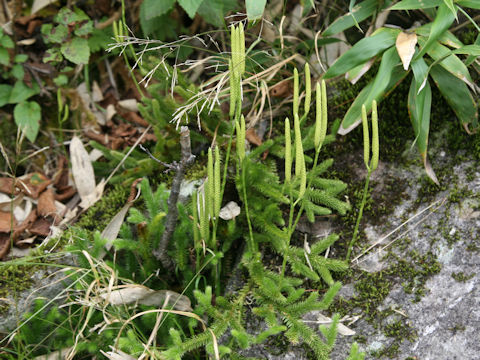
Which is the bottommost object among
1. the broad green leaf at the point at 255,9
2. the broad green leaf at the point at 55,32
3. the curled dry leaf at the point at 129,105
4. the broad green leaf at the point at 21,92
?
the curled dry leaf at the point at 129,105

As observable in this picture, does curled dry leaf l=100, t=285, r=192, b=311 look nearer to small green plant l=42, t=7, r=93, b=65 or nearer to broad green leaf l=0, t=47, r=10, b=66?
small green plant l=42, t=7, r=93, b=65

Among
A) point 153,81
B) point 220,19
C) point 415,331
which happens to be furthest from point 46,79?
point 415,331

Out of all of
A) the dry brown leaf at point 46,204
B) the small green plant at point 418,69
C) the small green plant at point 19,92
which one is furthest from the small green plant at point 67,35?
the small green plant at point 418,69

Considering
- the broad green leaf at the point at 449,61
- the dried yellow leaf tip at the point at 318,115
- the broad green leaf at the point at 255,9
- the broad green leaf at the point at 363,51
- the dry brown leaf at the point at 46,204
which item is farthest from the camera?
the dry brown leaf at the point at 46,204

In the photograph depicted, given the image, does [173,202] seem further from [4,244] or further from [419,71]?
[419,71]

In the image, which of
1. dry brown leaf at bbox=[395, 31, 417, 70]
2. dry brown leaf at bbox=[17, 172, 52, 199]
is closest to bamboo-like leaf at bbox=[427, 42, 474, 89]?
dry brown leaf at bbox=[395, 31, 417, 70]

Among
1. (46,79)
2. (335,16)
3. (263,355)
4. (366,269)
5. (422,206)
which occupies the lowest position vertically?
(263,355)

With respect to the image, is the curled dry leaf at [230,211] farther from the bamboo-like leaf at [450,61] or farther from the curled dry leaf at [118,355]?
the bamboo-like leaf at [450,61]

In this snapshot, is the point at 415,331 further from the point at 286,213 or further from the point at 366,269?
the point at 286,213
